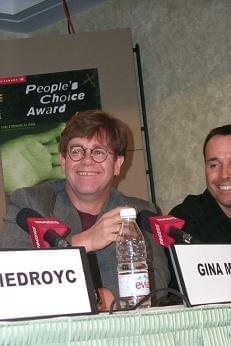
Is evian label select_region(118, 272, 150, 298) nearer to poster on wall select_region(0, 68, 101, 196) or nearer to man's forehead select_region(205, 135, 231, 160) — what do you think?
man's forehead select_region(205, 135, 231, 160)

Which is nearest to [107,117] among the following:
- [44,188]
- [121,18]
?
[44,188]

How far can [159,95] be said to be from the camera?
3580 millimetres

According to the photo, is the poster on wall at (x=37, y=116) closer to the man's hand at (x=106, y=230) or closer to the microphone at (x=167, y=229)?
the man's hand at (x=106, y=230)

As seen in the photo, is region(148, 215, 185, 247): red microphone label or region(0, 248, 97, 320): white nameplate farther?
region(148, 215, 185, 247): red microphone label

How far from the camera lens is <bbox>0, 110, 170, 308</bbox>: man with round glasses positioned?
2021 millimetres

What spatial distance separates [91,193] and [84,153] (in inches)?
5.0

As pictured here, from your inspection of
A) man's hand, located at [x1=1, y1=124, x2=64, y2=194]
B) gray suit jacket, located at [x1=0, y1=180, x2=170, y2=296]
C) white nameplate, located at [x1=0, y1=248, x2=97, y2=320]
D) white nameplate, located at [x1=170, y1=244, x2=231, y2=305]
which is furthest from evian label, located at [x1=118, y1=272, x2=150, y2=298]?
man's hand, located at [x1=1, y1=124, x2=64, y2=194]

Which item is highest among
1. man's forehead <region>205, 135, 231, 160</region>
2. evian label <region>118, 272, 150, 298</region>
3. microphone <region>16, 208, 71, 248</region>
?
man's forehead <region>205, 135, 231, 160</region>

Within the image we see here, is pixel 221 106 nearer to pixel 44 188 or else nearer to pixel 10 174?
pixel 10 174

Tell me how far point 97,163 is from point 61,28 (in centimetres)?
199

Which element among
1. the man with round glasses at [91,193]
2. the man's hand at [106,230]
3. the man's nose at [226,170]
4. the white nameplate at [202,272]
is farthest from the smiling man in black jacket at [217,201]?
the white nameplate at [202,272]

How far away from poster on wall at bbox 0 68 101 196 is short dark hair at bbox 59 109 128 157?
3.71 ft

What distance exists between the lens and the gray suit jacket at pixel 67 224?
6.35 feet

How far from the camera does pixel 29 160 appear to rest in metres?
3.33
